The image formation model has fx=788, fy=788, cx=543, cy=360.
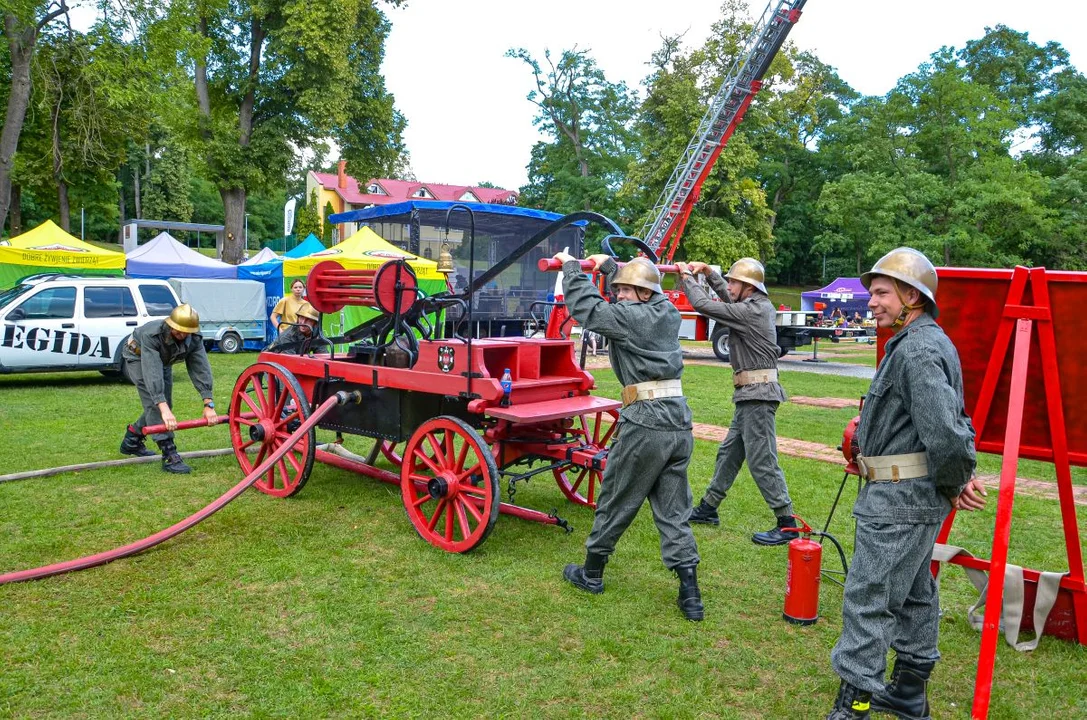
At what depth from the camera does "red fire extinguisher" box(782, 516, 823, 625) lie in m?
4.16

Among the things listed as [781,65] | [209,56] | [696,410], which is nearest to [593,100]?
[781,65]

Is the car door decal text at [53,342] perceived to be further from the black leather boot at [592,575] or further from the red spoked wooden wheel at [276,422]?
the black leather boot at [592,575]

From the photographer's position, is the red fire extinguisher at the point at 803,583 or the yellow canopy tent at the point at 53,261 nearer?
the red fire extinguisher at the point at 803,583

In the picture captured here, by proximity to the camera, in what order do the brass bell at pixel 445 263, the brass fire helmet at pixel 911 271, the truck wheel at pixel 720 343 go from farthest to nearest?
the truck wheel at pixel 720 343 → the brass bell at pixel 445 263 → the brass fire helmet at pixel 911 271

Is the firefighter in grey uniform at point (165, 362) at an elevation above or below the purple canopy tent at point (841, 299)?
below

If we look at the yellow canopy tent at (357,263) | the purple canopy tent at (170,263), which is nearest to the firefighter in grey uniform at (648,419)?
the yellow canopy tent at (357,263)

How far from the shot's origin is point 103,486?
6.54 m

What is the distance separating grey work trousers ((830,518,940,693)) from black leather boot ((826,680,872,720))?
0.29ft

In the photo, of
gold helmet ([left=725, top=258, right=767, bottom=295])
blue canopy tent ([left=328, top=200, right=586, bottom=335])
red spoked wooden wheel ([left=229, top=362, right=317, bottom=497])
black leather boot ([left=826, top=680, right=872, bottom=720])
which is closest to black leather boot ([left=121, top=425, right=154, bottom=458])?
red spoked wooden wheel ([left=229, top=362, right=317, bottom=497])

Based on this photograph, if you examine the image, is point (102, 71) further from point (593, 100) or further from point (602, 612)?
point (593, 100)

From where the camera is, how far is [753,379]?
18.5 ft

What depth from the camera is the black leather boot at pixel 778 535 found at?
18.0 ft

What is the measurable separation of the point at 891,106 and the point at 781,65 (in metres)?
5.57

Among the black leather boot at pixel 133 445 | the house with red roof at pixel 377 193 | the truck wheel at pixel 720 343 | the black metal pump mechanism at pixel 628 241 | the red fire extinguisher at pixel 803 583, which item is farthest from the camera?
the house with red roof at pixel 377 193
